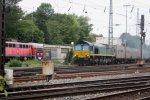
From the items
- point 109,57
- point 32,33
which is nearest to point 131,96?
point 109,57

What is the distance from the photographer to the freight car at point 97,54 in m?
44.4

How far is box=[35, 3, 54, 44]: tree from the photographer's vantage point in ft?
331

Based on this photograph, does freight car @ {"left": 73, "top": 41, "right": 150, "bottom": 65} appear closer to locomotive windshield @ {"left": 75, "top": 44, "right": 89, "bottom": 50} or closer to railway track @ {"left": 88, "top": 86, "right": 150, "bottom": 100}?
locomotive windshield @ {"left": 75, "top": 44, "right": 89, "bottom": 50}

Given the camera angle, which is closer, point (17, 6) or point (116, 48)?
point (116, 48)

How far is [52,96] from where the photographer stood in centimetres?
1319

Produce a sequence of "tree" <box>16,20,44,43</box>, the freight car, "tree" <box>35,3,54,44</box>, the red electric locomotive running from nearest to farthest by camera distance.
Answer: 1. the freight car
2. the red electric locomotive
3. "tree" <box>16,20,44,43</box>
4. "tree" <box>35,3,54,44</box>

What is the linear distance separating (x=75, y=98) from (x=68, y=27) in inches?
3604

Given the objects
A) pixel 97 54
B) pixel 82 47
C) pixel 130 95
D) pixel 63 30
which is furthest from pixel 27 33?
pixel 130 95

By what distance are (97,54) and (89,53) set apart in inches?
77.3

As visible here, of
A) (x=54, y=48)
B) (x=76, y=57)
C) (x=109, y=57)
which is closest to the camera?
(x=76, y=57)

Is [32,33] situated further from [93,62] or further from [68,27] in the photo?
[93,62]

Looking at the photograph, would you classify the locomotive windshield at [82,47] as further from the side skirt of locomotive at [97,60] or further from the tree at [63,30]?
the tree at [63,30]

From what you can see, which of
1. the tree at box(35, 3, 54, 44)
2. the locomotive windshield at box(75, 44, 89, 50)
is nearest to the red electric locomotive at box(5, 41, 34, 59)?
the locomotive windshield at box(75, 44, 89, 50)

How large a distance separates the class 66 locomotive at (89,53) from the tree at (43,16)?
48215mm
